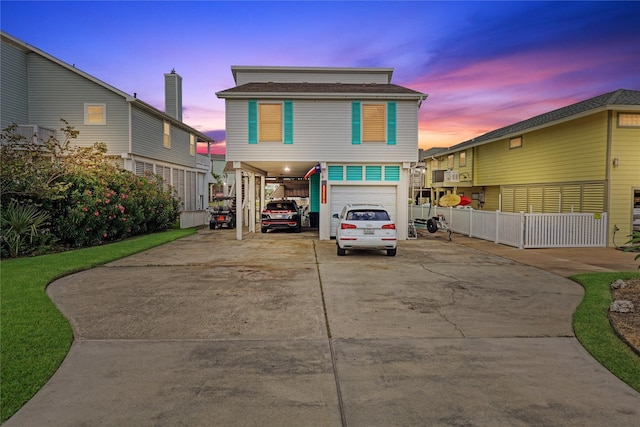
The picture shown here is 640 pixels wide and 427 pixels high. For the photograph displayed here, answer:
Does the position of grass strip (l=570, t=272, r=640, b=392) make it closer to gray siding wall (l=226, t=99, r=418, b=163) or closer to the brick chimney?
gray siding wall (l=226, t=99, r=418, b=163)

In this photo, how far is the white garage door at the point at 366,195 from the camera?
56.2 feet

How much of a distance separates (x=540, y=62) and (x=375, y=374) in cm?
1849

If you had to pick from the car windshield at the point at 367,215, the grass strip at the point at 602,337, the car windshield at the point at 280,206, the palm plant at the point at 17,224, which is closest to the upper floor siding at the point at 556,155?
the car windshield at the point at 367,215

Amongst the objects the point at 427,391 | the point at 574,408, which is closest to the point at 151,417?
the point at 427,391

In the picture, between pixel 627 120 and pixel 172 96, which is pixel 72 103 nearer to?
pixel 172 96

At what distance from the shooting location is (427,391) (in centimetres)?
368

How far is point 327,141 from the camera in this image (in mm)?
16766

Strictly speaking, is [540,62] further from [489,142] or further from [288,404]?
[288,404]

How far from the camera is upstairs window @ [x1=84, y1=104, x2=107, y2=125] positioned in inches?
806

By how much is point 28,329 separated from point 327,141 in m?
13.3

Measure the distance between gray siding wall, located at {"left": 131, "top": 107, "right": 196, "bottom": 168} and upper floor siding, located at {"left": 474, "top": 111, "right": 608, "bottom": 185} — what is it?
21224mm

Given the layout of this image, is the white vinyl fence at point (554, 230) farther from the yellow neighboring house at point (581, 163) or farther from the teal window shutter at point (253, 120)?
the teal window shutter at point (253, 120)

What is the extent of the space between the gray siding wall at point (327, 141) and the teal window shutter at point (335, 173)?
0.40m

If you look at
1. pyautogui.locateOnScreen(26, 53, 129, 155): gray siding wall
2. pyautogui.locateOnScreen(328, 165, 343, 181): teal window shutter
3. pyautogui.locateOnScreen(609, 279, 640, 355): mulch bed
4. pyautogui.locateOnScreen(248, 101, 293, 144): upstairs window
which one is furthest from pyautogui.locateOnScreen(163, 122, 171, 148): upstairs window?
pyautogui.locateOnScreen(609, 279, 640, 355): mulch bed
